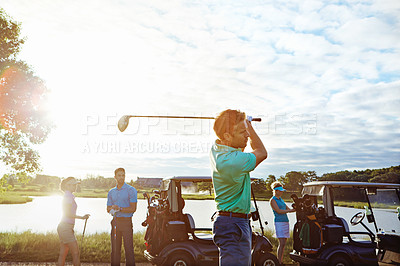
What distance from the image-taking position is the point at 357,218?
26.6 ft

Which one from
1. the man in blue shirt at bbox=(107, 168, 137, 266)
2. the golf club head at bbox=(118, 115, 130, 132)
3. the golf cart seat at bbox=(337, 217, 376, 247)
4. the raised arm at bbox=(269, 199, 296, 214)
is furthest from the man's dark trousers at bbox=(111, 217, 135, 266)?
the golf cart seat at bbox=(337, 217, 376, 247)

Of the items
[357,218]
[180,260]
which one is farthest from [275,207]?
[180,260]

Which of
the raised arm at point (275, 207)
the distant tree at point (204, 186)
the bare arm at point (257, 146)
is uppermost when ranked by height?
the bare arm at point (257, 146)

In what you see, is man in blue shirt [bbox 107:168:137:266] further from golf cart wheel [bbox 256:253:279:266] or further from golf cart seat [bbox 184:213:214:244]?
golf cart wheel [bbox 256:253:279:266]

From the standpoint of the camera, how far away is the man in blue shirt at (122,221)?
306 inches

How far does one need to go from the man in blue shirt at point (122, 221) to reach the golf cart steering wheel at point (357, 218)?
14.6 ft

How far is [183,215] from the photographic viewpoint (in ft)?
25.8

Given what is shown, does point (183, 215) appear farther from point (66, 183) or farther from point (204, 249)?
point (66, 183)

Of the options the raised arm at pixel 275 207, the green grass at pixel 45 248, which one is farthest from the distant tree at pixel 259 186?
the green grass at pixel 45 248

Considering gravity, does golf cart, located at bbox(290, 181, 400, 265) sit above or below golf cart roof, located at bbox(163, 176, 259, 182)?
below

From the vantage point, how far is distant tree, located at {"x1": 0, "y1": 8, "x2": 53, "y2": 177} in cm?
1505

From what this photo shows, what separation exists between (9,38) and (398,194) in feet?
48.1

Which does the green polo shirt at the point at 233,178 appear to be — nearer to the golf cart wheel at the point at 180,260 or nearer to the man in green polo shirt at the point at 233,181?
the man in green polo shirt at the point at 233,181

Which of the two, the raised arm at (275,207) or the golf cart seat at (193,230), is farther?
the raised arm at (275,207)
